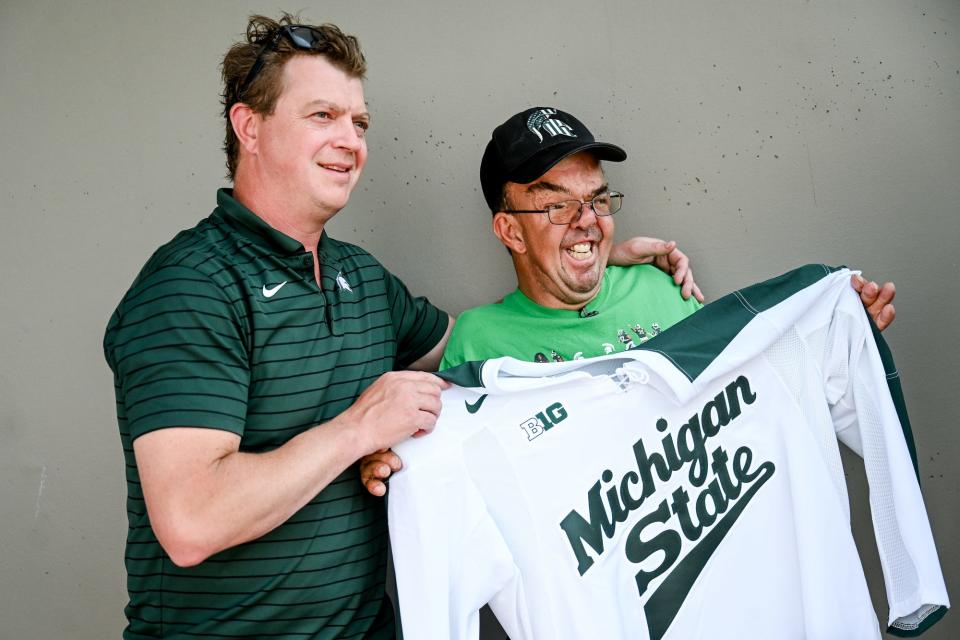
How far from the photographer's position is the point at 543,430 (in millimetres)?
1608

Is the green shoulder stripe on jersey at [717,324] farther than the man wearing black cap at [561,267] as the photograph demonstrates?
No

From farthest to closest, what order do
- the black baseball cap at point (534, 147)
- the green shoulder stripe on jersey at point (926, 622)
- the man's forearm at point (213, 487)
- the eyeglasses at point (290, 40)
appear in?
the black baseball cap at point (534, 147) < the eyeglasses at point (290, 40) < the green shoulder stripe on jersey at point (926, 622) < the man's forearm at point (213, 487)

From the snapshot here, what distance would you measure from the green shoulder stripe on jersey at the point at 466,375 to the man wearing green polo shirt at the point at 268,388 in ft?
0.11

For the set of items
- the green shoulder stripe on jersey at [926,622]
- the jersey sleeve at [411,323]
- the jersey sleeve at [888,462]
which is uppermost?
the jersey sleeve at [411,323]

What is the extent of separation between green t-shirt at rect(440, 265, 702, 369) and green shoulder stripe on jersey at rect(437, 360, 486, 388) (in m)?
0.26

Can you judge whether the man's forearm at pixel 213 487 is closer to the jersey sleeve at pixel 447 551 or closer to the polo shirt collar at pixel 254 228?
the jersey sleeve at pixel 447 551

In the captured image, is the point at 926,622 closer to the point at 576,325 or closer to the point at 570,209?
the point at 576,325

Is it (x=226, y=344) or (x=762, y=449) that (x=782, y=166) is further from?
(x=226, y=344)

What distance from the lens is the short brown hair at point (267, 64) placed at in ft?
5.61

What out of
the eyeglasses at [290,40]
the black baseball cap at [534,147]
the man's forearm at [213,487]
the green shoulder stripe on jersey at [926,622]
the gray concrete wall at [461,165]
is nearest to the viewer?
the man's forearm at [213,487]

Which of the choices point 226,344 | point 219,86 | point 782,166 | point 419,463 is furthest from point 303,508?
point 782,166

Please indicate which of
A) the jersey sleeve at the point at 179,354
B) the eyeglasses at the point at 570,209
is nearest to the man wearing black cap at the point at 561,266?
the eyeglasses at the point at 570,209

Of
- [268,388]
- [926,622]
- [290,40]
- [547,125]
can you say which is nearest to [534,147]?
[547,125]

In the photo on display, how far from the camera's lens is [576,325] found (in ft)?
6.30
